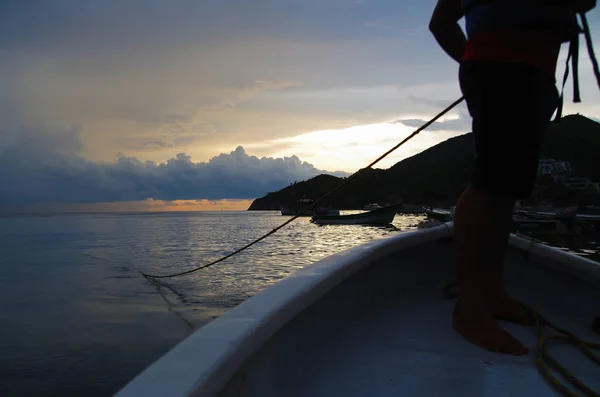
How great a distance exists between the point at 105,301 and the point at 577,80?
8.33m

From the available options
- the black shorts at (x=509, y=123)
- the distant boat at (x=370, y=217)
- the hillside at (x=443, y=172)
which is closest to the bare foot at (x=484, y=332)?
the black shorts at (x=509, y=123)

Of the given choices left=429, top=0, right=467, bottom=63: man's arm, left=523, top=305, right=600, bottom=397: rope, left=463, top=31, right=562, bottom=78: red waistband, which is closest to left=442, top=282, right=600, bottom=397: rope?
left=523, top=305, right=600, bottom=397: rope

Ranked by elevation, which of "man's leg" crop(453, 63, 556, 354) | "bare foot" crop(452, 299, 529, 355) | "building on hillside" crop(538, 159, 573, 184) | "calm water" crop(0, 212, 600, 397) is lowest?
"calm water" crop(0, 212, 600, 397)

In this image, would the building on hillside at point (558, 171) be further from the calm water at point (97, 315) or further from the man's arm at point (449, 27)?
the man's arm at point (449, 27)

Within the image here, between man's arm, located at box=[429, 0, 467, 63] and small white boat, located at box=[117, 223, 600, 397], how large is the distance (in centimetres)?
103

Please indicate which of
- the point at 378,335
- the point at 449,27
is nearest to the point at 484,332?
the point at 378,335

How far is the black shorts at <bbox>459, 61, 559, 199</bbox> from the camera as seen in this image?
1.50 metres

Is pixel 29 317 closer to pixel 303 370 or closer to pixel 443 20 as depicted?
pixel 303 370

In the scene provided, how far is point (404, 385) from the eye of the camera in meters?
1.32

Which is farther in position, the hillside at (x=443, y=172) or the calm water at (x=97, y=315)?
the hillside at (x=443, y=172)

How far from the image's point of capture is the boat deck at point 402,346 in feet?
4.13

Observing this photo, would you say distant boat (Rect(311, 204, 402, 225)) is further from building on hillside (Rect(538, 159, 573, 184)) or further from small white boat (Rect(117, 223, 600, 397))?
building on hillside (Rect(538, 159, 573, 184))

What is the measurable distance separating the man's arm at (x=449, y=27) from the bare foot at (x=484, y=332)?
116 centimetres

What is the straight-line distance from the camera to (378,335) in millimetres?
1774
